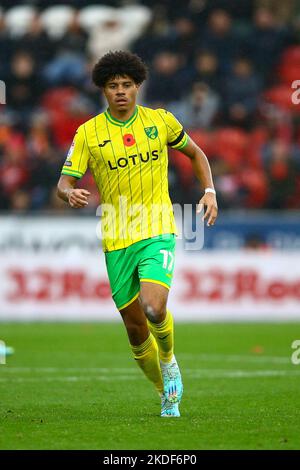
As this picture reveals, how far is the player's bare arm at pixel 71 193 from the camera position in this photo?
7.53 m

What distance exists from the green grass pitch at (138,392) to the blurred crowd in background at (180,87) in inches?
126

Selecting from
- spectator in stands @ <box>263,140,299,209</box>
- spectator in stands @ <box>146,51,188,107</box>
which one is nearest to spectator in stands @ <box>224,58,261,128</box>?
spectator in stands @ <box>146,51,188,107</box>

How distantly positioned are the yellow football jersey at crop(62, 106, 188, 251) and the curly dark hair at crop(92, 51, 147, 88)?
32cm

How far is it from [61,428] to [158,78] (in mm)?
14177

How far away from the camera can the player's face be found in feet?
26.1

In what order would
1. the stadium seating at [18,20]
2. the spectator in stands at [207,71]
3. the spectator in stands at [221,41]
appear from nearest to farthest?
1. the spectator in stands at [207,71]
2. the spectator in stands at [221,41]
3. the stadium seating at [18,20]

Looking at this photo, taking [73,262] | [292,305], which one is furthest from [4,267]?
[292,305]

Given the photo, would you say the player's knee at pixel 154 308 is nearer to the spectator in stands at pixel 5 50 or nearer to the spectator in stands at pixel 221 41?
the spectator in stands at pixel 221 41

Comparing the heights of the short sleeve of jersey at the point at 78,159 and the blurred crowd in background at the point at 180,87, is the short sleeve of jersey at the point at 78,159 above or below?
below

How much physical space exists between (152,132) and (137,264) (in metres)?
1.02

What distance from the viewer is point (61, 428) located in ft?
23.5

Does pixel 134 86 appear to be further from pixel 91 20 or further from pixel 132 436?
pixel 91 20

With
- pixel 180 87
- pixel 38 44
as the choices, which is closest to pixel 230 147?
pixel 180 87

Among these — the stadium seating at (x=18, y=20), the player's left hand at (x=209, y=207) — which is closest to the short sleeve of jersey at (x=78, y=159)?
the player's left hand at (x=209, y=207)
